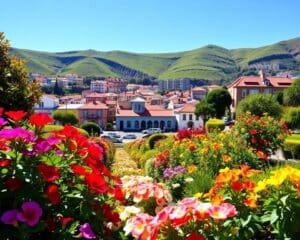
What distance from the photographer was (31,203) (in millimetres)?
2924

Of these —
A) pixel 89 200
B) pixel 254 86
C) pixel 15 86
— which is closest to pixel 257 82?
pixel 254 86

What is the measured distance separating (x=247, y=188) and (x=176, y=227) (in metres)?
0.85

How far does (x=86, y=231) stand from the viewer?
10.0ft

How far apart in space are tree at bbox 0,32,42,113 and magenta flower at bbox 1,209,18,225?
845 cm

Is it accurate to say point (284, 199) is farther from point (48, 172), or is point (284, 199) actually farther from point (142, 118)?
point (142, 118)

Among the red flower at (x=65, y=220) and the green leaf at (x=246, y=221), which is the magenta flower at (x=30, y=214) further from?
the green leaf at (x=246, y=221)

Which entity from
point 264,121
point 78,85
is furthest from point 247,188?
point 78,85

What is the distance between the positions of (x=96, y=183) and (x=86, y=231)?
0.34 m

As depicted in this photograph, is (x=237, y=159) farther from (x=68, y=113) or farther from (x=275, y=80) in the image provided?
(x=275, y=80)

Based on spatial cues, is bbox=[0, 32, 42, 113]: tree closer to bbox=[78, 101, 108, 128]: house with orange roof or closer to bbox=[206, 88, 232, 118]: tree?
bbox=[206, 88, 232, 118]: tree

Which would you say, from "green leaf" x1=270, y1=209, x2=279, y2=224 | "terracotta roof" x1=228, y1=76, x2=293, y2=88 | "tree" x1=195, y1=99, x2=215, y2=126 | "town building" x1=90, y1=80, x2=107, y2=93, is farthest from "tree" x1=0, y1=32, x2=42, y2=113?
"town building" x1=90, y1=80, x2=107, y2=93

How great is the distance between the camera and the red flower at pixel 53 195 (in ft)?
9.73

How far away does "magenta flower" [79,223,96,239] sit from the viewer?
9.91ft

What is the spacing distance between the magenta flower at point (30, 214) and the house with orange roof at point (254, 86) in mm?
79348
